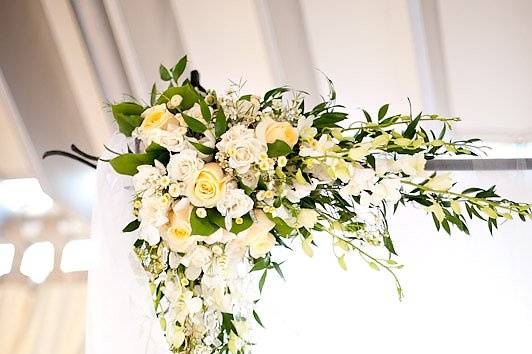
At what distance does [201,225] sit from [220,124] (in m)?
0.16

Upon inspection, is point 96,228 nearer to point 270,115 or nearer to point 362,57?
point 270,115

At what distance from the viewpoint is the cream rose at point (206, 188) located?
46.7 inches

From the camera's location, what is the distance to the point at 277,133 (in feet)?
4.07

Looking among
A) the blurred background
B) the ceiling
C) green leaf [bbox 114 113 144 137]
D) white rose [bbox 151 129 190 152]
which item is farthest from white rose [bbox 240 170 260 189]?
the ceiling

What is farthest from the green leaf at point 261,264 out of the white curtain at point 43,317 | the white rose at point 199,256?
the white curtain at point 43,317

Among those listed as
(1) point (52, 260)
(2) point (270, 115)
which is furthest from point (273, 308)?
(1) point (52, 260)

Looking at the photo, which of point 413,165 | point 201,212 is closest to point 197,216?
point 201,212

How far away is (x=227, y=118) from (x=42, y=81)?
1.20 m

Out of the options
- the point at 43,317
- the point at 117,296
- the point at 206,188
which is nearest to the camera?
the point at 206,188

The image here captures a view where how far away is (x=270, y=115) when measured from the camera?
4.30 feet

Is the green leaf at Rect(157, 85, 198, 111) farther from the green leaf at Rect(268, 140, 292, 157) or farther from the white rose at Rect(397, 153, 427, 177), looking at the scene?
the white rose at Rect(397, 153, 427, 177)

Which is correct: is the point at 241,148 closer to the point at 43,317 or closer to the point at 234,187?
the point at 234,187

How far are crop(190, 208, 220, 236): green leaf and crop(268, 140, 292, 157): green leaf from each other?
14 cm

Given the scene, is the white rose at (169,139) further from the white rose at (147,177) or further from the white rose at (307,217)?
the white rose at (307,217)
